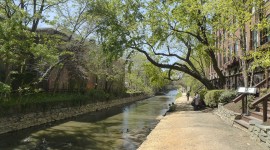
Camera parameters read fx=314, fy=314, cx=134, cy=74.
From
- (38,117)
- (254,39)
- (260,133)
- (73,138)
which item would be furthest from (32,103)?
(254,39)

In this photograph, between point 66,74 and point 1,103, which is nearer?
point 1,103

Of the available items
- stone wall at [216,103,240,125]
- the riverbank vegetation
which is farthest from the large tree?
stone wall at [216,103,240,125]

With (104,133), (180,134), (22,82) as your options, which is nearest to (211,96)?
(104,133)

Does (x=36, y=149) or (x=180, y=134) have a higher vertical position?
(x=180, y=134)

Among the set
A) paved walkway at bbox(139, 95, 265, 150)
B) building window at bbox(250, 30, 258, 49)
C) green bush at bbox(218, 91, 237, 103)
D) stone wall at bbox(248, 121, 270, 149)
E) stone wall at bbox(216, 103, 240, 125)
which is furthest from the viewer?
building window at bbox(250, 30, 258, 49)

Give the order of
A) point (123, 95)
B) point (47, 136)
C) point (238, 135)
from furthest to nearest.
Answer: point (123, 95), point (47, 136), point (238, 135)

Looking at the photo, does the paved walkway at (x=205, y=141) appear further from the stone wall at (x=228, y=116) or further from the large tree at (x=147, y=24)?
the large tree at (x=147, y=24)

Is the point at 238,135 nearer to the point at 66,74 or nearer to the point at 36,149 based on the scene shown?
the point at 36,149

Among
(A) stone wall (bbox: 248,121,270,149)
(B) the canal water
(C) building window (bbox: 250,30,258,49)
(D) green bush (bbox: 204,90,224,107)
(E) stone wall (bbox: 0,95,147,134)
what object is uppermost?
(C) building window (bbox: 250,30,258,49)

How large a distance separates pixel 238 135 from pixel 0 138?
1190 cm

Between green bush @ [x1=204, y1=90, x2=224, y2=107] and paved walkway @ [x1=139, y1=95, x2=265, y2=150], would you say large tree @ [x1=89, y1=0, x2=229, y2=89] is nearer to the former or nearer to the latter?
green bush @ [x1=204, y1=90, x2=224, y2=107]

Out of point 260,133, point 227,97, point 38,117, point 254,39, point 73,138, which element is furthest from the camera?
point 254,39

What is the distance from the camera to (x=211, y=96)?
2398 cm

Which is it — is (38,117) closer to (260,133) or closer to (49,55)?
(49,55)
